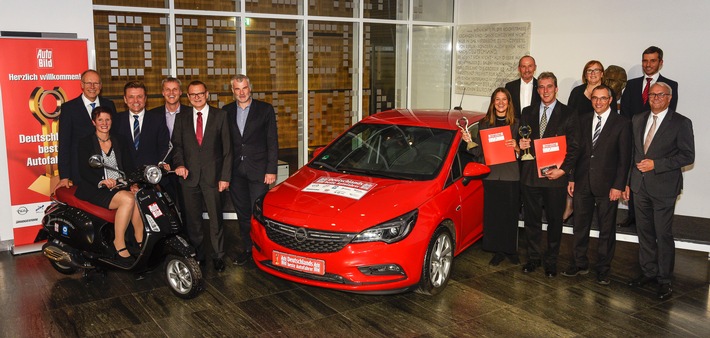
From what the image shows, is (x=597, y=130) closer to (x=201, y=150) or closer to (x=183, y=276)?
(x=201, y=150)

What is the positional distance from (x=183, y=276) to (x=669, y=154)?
13.6ft

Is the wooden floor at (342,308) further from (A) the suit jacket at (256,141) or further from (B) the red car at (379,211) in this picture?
(A) the suit jacket at (256,141)

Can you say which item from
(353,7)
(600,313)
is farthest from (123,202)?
(353,7)

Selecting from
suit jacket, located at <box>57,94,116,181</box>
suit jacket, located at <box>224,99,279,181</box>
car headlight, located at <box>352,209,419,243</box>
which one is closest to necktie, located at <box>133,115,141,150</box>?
suit jacket, located at <box>57,94,116,181</box>

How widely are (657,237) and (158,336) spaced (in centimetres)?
417

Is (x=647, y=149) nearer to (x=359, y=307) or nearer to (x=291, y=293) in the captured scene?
(x=359, y=307)

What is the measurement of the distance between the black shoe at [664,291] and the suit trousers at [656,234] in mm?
44

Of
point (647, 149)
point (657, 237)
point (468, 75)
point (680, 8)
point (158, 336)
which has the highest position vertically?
point (680, 8)

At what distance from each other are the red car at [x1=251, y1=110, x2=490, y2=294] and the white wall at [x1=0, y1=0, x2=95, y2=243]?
9.36ft

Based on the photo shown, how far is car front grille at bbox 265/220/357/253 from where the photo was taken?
15.7 feet

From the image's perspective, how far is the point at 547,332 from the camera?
15.3 feet

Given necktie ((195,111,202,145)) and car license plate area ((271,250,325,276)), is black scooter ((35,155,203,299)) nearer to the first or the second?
necktie ((195,111,202,145))

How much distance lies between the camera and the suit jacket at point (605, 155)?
214 inches

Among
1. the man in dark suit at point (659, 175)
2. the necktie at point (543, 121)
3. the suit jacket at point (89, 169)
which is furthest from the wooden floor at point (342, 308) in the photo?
the necktie at point (543, 121)
